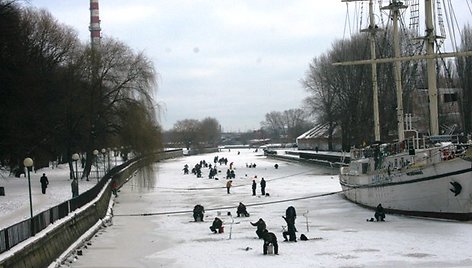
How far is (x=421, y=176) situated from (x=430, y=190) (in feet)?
3.08

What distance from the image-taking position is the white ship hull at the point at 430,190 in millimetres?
28500

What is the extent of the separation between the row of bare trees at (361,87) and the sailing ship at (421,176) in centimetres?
2025

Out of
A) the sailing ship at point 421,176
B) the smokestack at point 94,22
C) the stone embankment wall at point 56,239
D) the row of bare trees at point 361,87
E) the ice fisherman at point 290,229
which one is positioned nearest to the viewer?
the stone embankment wall at point 56,239

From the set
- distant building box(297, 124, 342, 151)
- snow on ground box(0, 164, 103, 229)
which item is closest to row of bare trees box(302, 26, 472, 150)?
distant building box(297, 124, 342, 151)

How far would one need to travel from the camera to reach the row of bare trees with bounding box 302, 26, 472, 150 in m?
65.9

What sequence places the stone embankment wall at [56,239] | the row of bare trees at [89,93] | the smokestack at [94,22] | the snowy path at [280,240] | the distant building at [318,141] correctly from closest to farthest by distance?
the stone embankment wall at [56,239]
the snowy path at [280,240]
the row of bare trees at [89,93]
the distant building at [318,141]
the smokestack at [94,22]

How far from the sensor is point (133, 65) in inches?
2131

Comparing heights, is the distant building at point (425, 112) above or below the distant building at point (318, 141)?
above

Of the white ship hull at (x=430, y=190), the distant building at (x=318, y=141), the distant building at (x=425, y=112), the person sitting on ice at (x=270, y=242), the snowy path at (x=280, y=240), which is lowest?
the snowy path at (x=280, y=240)

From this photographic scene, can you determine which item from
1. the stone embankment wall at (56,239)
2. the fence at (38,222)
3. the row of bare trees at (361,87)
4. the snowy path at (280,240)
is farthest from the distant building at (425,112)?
the stone embankment wall at (56,239)

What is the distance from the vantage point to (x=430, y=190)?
30344 millimetres

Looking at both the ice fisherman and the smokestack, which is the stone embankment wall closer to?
the ice fisherman

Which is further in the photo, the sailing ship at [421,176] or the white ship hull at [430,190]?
the sailing ship at [421,176]

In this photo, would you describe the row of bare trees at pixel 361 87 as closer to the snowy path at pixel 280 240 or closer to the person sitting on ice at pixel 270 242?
the snowy path at pixel 280 240
